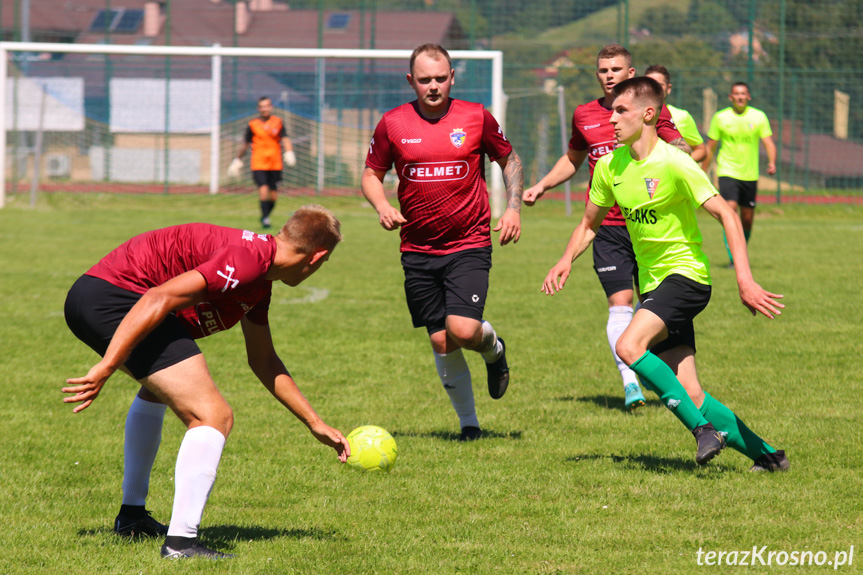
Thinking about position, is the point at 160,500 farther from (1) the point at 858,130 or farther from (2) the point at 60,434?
(1) the point at 858,130

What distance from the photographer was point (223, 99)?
86.0 ft

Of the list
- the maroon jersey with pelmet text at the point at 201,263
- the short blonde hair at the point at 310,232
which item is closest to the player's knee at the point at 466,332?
the maroon jersey with pelmet text at the point at 201,263

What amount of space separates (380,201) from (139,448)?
233 cm

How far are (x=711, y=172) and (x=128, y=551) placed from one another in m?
24.3

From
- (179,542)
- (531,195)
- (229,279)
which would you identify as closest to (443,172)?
(531,195)

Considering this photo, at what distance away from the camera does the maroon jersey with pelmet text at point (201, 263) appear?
155 inches

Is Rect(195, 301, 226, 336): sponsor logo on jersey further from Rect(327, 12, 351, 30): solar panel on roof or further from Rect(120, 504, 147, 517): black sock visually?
Rect(327, 12, 351, 30): solar panel on roof

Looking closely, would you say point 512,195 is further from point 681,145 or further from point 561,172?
point 681,145

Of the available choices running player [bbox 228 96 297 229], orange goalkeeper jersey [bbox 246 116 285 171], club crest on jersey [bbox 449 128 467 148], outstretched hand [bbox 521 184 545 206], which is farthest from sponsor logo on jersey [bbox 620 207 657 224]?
orange goalkeeper jersey [bbox 246 116 285 171]

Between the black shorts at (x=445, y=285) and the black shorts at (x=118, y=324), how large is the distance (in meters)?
2.18

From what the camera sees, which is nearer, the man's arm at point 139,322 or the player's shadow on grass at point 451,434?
the man's arm at point 139,322

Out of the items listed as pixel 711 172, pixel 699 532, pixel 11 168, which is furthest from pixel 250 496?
pixel 711 172

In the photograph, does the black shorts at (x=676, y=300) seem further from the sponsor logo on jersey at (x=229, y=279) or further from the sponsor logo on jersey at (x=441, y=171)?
the sponsor logo on jersey at (x=229, y=279)

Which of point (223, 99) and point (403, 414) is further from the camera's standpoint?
point (223, 99)
